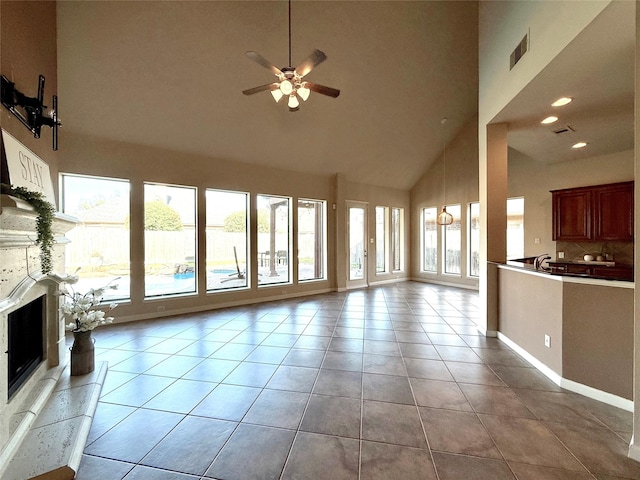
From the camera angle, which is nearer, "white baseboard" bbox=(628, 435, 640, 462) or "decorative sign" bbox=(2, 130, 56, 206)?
"white baseboard" bbox=(628, 435, 640, 462)

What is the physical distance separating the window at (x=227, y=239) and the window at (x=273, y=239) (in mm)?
355

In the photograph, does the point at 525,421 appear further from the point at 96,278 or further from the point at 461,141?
the point at 461,141

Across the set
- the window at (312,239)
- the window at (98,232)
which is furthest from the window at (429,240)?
the window at (98,232)

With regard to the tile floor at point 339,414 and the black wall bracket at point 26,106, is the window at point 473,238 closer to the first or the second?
the tile floor at point 339,414

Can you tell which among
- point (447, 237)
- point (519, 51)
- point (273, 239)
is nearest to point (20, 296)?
point (273, 239)

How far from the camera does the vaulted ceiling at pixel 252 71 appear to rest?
3537mm

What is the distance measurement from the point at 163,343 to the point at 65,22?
13.3 ft

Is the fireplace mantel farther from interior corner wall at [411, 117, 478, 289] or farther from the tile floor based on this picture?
interior corner wall at [411, 117, 478, 289]

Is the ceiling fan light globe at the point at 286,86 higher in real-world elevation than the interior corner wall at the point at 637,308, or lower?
higher

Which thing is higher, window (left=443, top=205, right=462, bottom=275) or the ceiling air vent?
the ceiling air vent

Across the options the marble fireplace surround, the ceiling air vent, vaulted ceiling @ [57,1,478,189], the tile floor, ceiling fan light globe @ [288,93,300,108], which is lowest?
the tile floor

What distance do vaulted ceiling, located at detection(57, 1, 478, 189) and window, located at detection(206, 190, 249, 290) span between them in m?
0.94

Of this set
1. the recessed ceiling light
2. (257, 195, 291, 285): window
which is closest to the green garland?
(257, 195, 291, 285): window

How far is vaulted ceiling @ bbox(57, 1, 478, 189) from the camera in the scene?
354 centimetres
